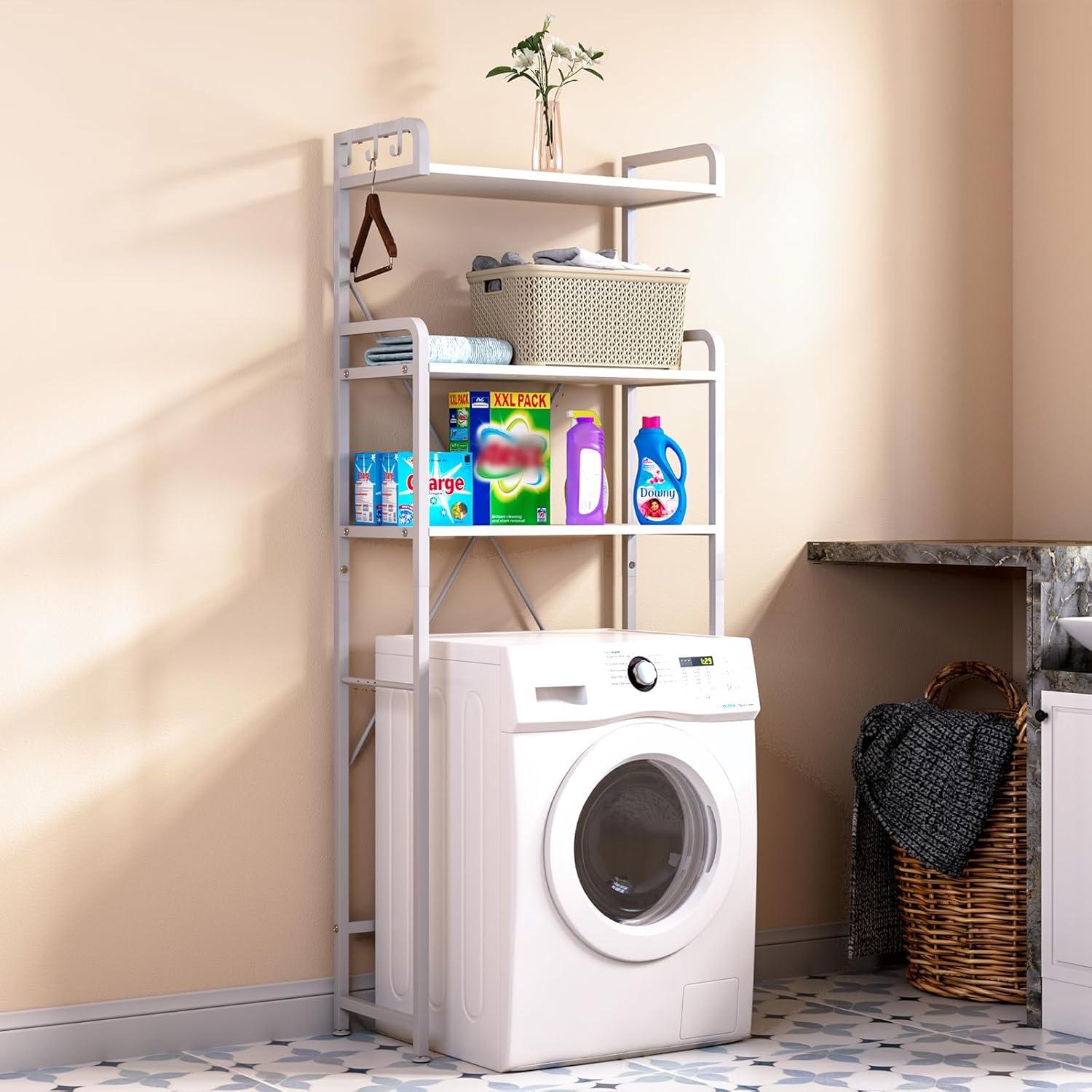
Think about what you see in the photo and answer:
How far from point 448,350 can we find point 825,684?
4.30ft

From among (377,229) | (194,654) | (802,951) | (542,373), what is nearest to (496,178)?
(377,229)

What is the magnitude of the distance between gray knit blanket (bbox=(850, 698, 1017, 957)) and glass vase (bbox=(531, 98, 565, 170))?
1340mm

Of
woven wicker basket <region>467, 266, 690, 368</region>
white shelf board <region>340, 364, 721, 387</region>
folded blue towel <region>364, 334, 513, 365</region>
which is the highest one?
woven wicker basket <region>467, 266, 690, 368</region>

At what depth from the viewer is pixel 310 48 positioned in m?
3.19

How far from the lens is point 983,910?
342cm

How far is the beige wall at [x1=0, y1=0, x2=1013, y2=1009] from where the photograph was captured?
117 inches

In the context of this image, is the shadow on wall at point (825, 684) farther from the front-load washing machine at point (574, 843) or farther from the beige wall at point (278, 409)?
the front-load washing machine at point (574, 843)

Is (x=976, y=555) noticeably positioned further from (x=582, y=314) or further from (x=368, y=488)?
(x=368, y=488)

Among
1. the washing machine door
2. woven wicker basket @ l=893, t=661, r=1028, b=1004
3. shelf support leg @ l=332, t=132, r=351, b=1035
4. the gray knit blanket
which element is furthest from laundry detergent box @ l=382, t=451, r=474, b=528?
woven wicker basket @ l=893, t=661, r=1028, b=1004

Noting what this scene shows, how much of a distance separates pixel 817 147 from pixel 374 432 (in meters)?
1.26

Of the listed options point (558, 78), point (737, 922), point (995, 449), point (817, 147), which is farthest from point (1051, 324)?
point (737, 922)

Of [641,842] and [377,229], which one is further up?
[377,229]

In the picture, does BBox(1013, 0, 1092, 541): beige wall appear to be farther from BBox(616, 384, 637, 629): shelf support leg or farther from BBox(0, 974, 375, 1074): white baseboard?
BBox(0, 974, 375, 1074): white baseboard

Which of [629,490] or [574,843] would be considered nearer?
[574,843]
